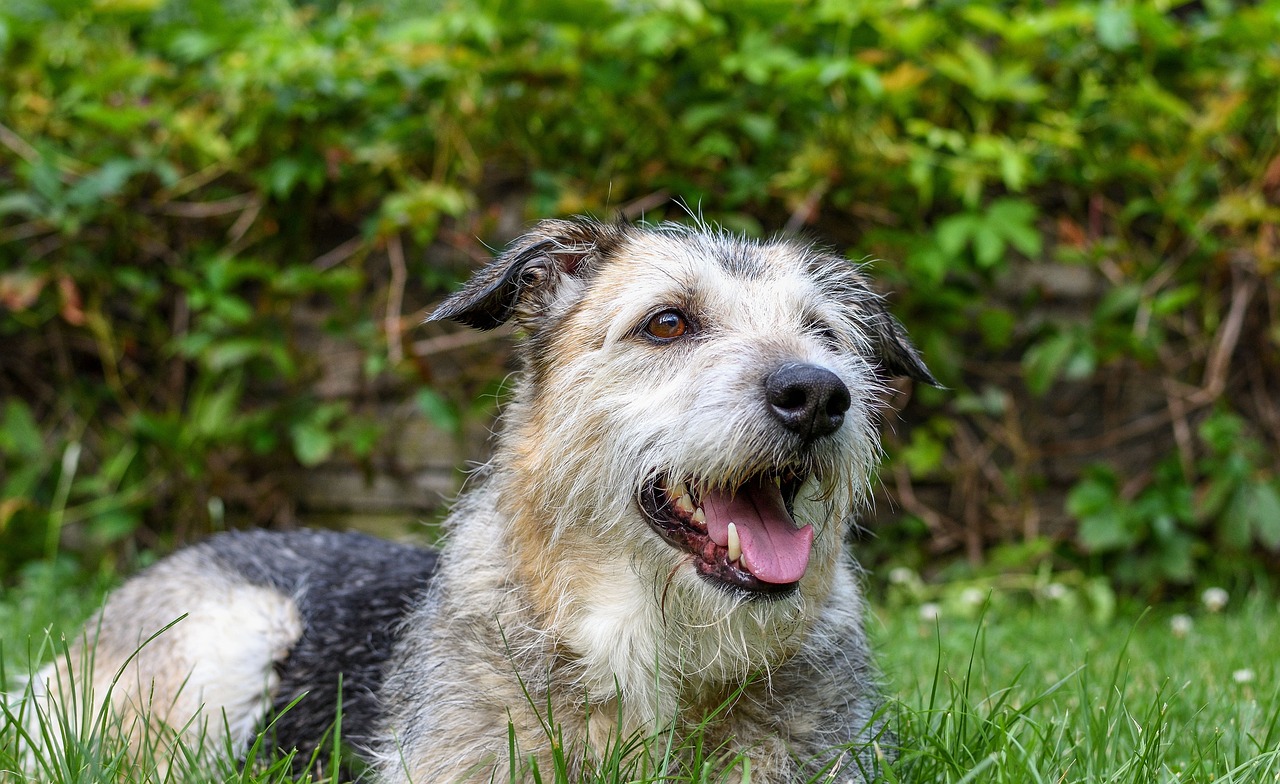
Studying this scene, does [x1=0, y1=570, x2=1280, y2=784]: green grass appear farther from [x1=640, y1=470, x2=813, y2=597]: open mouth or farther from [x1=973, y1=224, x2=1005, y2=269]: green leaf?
[x1=973, y1=224, x2=1005, y2=269]: green leaf

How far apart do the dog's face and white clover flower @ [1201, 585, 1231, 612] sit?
3229 mm

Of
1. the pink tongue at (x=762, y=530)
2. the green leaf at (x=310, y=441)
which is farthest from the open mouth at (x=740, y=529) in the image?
the green leaf at (x=310, y=441)

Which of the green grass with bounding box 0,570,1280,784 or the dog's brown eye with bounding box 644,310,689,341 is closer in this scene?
the green grass with bounding box 0,570,1280,784

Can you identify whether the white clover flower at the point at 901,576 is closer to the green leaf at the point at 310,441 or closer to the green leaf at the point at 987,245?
the green leaf at the point at 987,245

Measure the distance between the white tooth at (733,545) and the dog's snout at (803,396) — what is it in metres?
0.28

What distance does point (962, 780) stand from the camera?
2.21m

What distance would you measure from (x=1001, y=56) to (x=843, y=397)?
4.28 metres

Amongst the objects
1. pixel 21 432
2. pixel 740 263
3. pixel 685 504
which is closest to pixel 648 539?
pixel 685 504

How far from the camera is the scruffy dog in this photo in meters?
2.52

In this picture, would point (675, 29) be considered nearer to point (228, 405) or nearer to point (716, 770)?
point (228, 405)

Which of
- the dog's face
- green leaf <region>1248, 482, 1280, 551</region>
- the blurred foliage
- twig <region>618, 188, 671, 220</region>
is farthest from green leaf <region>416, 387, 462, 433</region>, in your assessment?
green leaf <region>1248, 482, 1280, 551</region>

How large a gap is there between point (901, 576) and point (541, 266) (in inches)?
135

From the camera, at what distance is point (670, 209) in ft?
20.2

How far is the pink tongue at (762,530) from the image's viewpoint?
2.51 m
